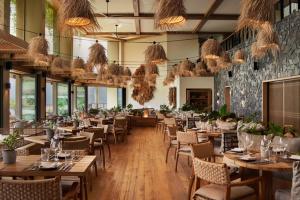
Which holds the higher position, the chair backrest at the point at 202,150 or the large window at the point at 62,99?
the large window at the point at 62,99

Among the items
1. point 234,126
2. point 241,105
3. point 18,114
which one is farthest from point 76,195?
point 241,105

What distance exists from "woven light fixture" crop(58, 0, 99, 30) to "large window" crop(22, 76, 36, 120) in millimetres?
9236

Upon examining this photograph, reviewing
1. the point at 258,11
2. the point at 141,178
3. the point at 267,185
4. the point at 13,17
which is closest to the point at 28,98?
the point at 13,17

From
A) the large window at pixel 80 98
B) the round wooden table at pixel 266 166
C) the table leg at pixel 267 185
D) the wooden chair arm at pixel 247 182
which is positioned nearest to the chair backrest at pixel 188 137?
the round wooden table at pixel 266 166

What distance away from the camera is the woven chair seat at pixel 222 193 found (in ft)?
11.1

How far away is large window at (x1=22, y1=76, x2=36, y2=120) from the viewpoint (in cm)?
1274

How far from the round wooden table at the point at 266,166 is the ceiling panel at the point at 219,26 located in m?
12.2

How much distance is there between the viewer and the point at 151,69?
1170cm

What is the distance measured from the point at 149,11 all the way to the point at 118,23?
2677 millimetres

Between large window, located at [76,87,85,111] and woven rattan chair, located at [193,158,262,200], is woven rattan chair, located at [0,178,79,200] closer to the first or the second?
woven rattan chair, located at [193,158,262,200]

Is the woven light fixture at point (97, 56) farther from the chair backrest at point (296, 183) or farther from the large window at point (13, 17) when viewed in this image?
the chair backrest at point (296, 183)

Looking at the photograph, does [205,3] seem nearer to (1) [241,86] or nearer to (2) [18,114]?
(1) [241,86]

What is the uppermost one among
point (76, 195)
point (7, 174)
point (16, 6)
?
point (16, 6)

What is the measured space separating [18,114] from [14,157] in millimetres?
9390
